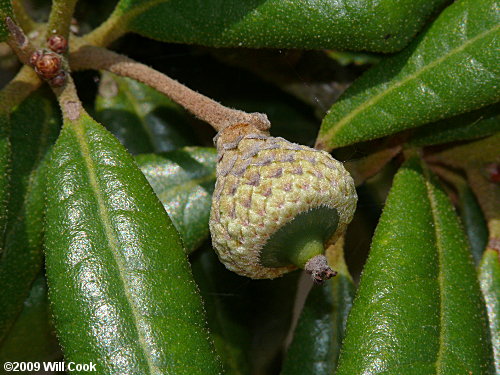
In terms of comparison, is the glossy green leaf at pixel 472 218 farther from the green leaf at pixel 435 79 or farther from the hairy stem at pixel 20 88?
the hairy stem at pixel 20 88

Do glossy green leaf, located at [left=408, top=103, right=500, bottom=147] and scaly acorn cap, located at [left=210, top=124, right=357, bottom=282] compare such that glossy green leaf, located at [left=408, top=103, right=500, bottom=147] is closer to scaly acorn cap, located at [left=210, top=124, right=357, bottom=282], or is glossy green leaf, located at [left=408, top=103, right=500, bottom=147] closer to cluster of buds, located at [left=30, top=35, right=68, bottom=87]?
scaly acorn cap, located at [left=210, top=124, right=357, bottom=282]

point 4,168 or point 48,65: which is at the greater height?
point 48,65

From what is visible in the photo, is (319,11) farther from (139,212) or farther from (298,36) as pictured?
(139,212)

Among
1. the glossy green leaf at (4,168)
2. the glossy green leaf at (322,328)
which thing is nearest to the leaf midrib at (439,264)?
the glossy green leaf at (322,328)

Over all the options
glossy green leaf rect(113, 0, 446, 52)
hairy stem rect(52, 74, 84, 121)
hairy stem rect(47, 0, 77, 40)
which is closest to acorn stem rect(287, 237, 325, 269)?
glossy green leaf rect(113, 0, 446, 52)

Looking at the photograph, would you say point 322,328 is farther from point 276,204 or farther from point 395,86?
point 395,86

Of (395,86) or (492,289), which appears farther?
(492,289)

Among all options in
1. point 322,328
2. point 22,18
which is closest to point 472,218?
point 322,328
